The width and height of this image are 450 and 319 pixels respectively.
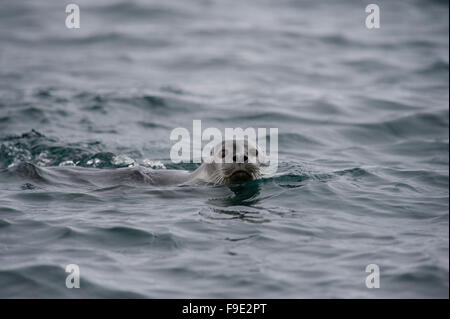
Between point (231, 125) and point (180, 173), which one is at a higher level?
point (231, 125)

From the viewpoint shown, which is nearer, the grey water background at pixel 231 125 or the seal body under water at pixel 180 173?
the grey water background at pixel 231 125

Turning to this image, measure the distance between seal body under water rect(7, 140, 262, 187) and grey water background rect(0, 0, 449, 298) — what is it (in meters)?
0.15

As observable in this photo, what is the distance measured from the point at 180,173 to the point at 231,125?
3.61m

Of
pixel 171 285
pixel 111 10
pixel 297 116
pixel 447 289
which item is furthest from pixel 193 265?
pixel 111 10

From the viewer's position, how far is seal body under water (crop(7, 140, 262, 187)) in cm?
800

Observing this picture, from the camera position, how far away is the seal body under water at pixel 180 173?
8000mm

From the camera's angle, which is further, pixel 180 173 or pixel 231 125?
pixel 231 125

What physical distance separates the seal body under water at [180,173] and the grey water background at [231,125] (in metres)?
0.15

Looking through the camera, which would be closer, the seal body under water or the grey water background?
the grey water background

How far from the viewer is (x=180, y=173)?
870 centimetres
